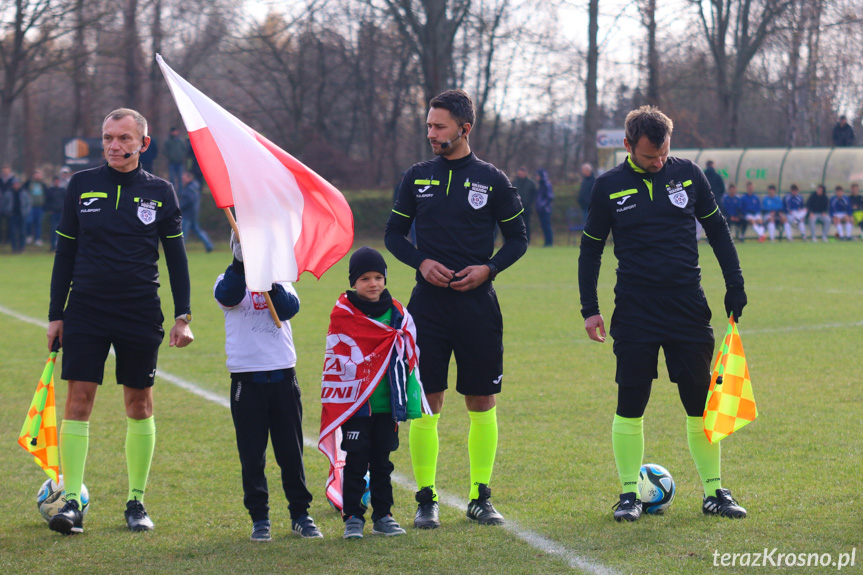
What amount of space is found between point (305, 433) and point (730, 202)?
23.4 metres

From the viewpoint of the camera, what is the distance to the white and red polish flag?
4.91m

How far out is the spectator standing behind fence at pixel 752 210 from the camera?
2853 centimetres

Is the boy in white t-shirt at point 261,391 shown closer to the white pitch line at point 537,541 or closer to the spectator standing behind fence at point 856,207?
the white pitch line at point 537,541

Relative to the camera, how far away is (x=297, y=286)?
16.9 metres

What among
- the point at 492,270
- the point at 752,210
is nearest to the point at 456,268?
the point at 492,270

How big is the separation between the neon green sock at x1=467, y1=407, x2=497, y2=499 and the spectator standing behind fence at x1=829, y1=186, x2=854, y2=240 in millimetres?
24997

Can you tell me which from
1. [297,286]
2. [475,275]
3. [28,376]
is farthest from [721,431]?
[297,286]

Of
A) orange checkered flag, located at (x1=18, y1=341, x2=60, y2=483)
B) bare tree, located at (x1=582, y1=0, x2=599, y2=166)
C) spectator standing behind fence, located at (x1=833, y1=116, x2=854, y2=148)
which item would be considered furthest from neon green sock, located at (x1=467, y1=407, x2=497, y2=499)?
bare tree, located at (x1=582, y1=0, x2=599, y2=166)

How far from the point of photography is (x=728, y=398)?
507cm

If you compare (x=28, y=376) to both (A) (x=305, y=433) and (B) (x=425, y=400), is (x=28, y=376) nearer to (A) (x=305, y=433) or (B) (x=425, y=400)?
(A) (x=305, y=433)

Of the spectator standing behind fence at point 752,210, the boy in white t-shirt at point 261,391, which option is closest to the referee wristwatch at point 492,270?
the boy in white t-shirt at point 261,391

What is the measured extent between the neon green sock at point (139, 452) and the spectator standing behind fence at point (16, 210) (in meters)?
21.9

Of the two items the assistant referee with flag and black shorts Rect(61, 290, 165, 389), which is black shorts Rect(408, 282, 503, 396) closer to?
the assistant referee with flag

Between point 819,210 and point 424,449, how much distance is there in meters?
25.5
